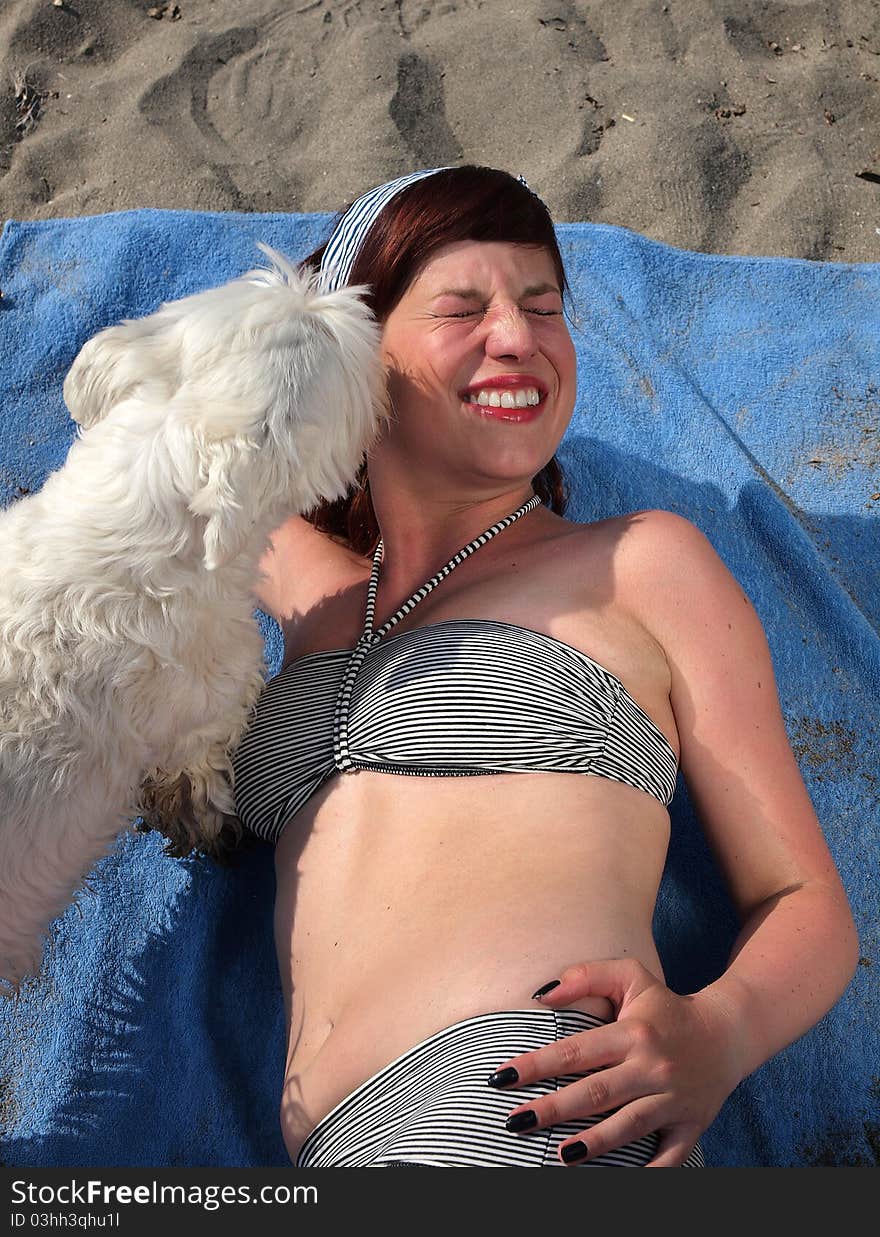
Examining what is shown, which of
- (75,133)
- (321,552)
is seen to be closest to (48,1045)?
(321,552)

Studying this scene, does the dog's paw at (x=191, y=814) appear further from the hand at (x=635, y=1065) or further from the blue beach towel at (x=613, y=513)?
the hand at (x=635, y=1065)

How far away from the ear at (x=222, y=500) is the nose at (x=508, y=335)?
2.60 ft

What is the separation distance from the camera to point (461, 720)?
2055mm

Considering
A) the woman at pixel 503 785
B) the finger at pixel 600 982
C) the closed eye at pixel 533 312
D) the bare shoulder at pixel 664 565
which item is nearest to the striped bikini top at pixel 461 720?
the woman at pixel 503 785

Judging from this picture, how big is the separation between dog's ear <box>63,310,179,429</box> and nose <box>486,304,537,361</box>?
0.74 metres

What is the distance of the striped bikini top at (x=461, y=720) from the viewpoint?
6.68 feet

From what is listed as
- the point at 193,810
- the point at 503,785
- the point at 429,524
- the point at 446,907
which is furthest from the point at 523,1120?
the point at 429,524

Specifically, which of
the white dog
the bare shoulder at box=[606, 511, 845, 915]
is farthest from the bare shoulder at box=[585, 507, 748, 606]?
the white dog

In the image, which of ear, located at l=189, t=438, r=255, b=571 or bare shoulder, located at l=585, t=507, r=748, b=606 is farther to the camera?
bare shoulder, located at l=585, t=507, r=748, b=606

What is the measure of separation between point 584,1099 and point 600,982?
0.20 m

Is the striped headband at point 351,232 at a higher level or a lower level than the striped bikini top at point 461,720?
higher

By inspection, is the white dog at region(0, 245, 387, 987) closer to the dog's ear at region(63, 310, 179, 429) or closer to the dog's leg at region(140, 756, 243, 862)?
the dog's ear at region(63, 310, 179, 429)

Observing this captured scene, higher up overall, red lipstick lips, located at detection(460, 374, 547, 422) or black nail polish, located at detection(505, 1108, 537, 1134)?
red lipstick lips, located at detection(460, 374, 547, 422)

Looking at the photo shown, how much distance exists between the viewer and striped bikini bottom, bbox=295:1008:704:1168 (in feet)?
5.53
